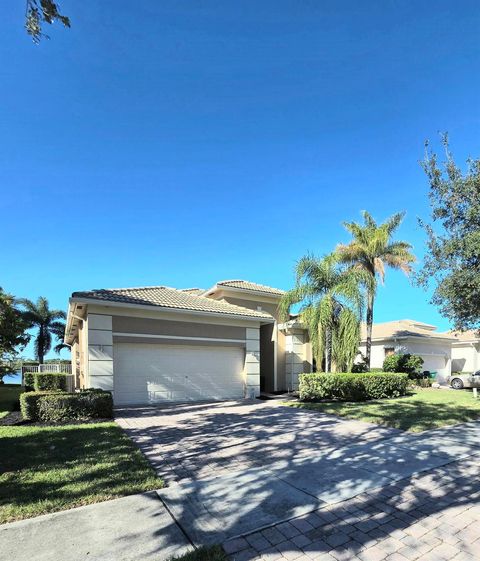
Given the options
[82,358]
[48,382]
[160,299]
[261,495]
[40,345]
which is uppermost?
[160,299]

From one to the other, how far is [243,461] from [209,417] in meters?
4.66

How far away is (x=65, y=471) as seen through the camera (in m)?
5.69

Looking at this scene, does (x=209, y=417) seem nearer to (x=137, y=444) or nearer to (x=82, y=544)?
(x=137, y=444)

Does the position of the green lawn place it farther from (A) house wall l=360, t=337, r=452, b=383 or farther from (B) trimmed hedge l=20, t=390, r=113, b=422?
(A) house wall l=360, t=337, r=452, b=383

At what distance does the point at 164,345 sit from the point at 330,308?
22.0 feet

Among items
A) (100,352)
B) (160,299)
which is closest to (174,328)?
(160,299)

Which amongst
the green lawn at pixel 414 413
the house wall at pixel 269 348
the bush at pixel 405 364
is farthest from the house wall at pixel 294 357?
the bush at pixel 405 364

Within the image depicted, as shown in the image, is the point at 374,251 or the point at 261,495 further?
the point at 374,251

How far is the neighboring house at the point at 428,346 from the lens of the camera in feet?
86.7

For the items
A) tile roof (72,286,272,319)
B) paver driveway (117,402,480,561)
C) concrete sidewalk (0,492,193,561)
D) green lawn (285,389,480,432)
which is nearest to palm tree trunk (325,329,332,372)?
green lawn (285,389,480,432)

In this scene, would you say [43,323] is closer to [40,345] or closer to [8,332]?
[40,345]

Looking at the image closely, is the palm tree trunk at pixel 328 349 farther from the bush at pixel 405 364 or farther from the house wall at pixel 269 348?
the bush at pixel 405 364

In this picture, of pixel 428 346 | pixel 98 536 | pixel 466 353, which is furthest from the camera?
pixel 466 353

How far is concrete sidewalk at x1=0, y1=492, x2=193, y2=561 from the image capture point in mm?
3441
